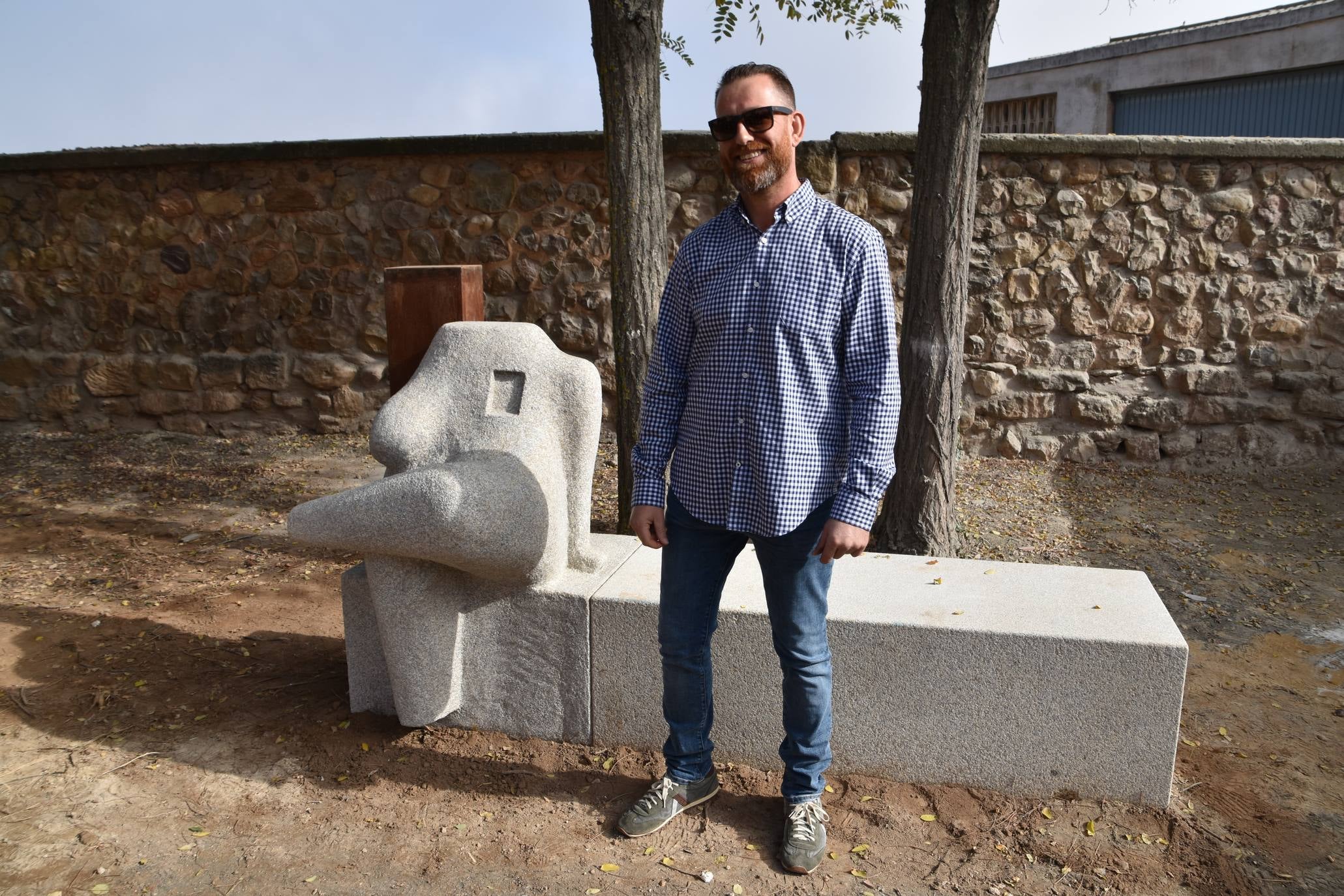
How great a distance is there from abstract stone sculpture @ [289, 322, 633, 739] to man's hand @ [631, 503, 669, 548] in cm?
41

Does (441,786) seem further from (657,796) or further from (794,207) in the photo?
(794,207)

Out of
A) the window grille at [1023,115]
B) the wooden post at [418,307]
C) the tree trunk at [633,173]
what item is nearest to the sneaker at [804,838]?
the wooden post at [418,307]

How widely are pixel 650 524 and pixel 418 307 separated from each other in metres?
1.29

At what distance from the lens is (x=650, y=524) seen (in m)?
2.27

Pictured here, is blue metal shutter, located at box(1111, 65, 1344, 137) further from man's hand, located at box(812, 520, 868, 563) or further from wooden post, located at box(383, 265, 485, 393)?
man's hand, located at box(812, 520, 868, 563)

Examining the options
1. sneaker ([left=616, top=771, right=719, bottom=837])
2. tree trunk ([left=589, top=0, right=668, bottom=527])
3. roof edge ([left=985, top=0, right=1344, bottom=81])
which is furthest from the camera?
roof edge ([left=985, top=0, right=1344, bottom=81])

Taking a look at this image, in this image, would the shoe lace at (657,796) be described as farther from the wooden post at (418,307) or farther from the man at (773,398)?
the wooden post at (418,307)

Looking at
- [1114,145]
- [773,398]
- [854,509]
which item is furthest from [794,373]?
[1114,145]

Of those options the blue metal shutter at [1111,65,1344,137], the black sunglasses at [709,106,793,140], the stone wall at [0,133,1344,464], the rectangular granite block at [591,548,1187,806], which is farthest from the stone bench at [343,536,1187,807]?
the blue metal shutter at [1111,65,1344,137]

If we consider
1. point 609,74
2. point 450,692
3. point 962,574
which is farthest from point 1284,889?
point 609,74

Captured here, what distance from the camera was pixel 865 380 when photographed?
2092 mm

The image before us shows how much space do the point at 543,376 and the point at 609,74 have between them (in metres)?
1.83

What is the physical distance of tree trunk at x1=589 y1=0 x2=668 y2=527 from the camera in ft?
13.1

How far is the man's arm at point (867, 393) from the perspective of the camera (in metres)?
2.03
